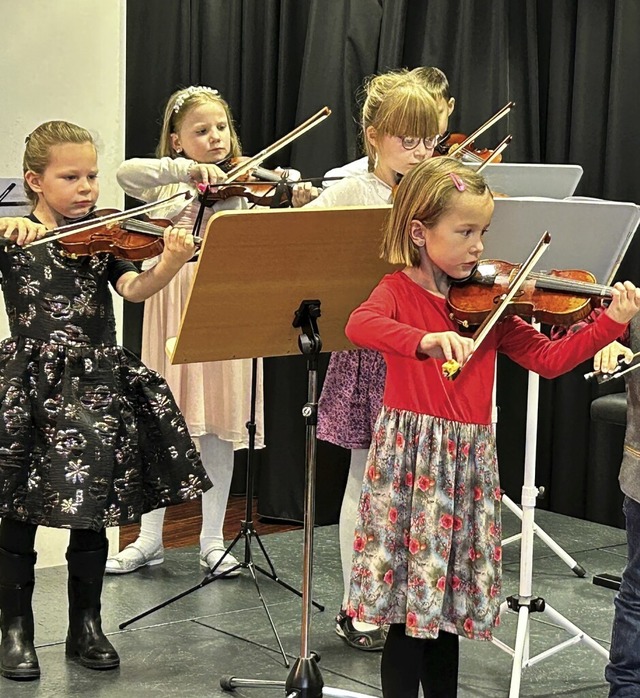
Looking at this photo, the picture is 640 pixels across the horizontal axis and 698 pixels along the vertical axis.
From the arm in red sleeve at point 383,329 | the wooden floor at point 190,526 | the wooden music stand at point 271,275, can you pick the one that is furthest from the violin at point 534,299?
the wooden floor at point 190,526

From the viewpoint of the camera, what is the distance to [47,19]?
3.28 metres

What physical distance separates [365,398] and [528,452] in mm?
384

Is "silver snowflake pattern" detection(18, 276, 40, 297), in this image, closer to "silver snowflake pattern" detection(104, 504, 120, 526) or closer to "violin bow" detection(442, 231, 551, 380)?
"silver snowflake pattern" detection(104, 504, 120, 526)

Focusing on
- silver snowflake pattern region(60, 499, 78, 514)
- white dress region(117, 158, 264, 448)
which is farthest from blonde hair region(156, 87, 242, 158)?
silver snowflake pattern region(60, 499, 78, 514)

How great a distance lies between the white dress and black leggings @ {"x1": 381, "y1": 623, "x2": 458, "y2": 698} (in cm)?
118

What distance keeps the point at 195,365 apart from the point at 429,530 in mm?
1344

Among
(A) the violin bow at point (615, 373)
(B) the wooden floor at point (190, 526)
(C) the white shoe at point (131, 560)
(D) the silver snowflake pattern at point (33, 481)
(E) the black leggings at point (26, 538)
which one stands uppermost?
(A) the violin bow at point (615, 373)

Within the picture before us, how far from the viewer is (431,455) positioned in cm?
201

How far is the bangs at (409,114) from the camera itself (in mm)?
2555

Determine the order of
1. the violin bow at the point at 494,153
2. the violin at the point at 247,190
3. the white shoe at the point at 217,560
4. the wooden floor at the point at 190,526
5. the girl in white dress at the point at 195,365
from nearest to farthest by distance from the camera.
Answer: the violin bow at the point at 494,153 < the violin at the point at 247,190 < the girl in white dress at the point at 195,365 < the white shoe at the point at 217,560 < the wooden floor at the point at 190,526

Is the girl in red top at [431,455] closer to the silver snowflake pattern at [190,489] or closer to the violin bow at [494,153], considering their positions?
the violin bow at [494,153]

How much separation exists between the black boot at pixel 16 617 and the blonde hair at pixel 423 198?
1049 mm

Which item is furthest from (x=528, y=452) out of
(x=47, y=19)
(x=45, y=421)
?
(x=47, y=19)

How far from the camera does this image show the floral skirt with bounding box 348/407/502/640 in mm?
2006
